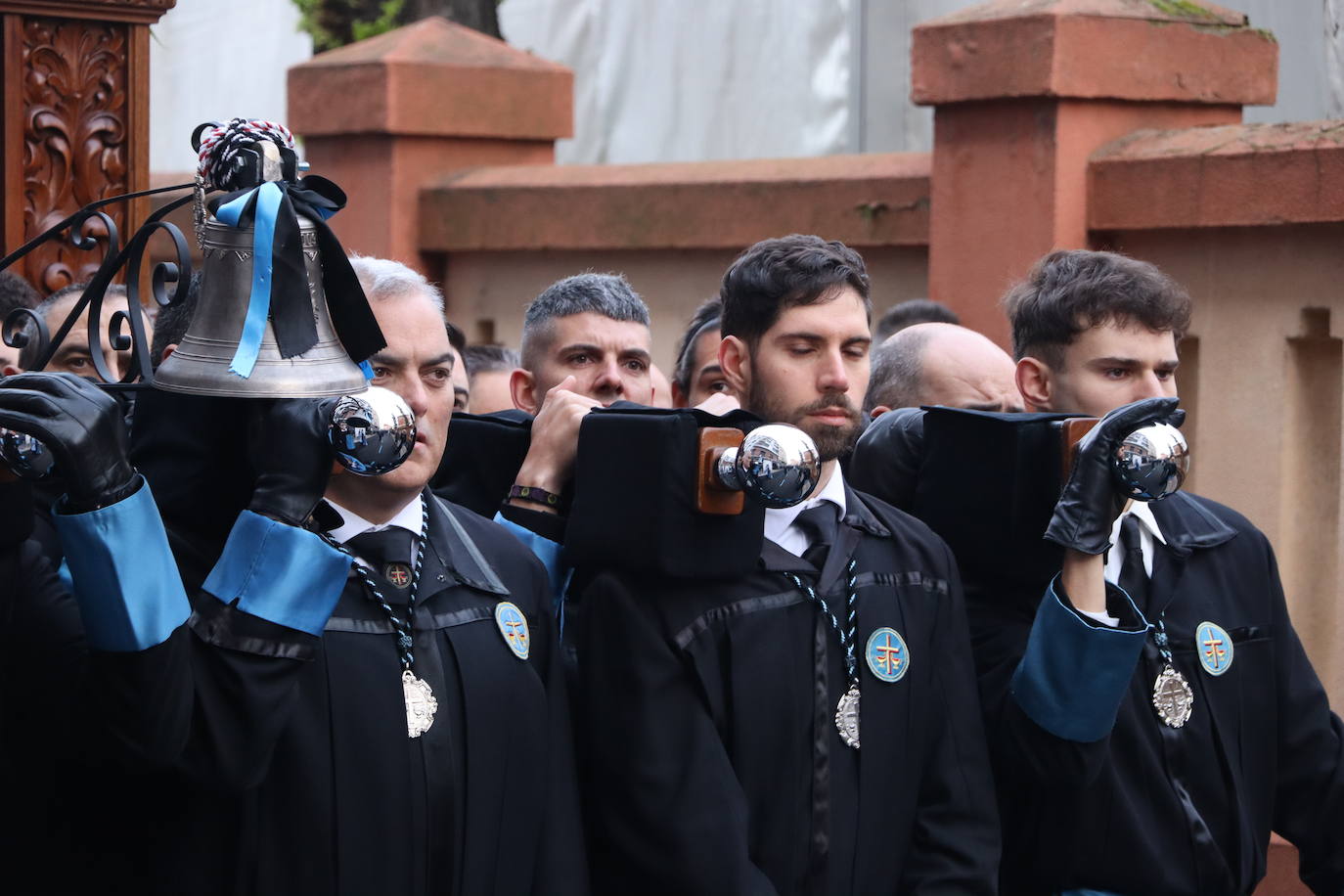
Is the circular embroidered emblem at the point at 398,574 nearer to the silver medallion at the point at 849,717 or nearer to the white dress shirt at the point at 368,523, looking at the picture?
the white dress shirt at the point at 368,523

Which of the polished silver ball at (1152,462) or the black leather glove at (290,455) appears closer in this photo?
the black leather glove at (290,455)

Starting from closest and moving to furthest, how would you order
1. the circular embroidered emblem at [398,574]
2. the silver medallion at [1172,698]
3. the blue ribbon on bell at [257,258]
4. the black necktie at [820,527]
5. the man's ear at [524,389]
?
the blue ribbon on bell at [257,258] < the circular embroidered emblem at [398,574] < the black necktie at [820,527] < the silver medallion at [1172,698] < the man's ear at [524,389]

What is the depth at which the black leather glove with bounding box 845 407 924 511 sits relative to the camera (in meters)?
3.90

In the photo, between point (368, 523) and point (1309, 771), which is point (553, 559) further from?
point (1309, 771)

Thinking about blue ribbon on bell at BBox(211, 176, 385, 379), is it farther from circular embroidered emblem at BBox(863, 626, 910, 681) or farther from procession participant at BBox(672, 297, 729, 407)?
procession participant at BBox(672, 297, 729, 407)

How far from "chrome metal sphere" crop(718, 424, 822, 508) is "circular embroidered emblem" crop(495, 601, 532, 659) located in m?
0.43

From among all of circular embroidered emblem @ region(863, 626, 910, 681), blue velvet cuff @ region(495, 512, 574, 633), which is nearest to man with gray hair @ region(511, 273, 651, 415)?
blue velvet cuff @ region(495, 512, 574, 633)

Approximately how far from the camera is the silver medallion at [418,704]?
298cm

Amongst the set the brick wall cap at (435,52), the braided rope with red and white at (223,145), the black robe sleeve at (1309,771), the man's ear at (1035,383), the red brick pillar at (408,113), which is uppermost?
the brick wall cap at (435,52)

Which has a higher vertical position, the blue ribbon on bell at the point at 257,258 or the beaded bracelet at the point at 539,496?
the blue ribbon on bell at the point at 257,258

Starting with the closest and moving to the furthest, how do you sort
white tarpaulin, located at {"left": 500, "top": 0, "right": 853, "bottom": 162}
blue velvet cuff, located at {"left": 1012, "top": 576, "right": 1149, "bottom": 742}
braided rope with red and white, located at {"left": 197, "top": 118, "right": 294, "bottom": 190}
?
braided rope with red and white, located at {"left": 197, "top": 118, "right": 294, "bottom": 190}, blue velvet cuff, located at {"left": 1012, "top": 576, "right": 1149, "bottom": 742}, white tarpaulin, located at {"left": 500, "top": 0, "right": 853, "bottom": 162}

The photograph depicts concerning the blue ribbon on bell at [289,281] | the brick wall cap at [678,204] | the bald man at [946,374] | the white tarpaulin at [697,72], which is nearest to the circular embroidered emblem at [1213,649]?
the bald man at [946,374]

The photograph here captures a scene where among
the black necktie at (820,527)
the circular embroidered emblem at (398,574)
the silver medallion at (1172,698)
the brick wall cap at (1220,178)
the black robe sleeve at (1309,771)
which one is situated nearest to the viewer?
the circular embroidered emblem at (398,574)

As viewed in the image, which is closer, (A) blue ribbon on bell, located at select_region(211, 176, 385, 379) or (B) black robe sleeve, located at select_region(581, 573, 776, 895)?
(A) blue ribbon on bell, located at select_region(211, 176, 385, 379)
